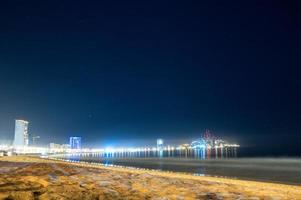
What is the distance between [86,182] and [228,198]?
523cm

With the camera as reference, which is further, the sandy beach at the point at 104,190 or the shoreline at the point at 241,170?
the shoreline at the point at 241,170

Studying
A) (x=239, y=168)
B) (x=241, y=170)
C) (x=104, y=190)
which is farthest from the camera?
(x=239, y=168)

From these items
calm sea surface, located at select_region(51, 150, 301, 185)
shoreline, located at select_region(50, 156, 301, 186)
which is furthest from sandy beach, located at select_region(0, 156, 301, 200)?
calm sea surface, located at select_region(51, 150, 301, 185)

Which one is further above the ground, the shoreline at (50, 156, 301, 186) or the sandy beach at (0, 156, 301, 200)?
Result: the sandy beach at (0, 156, 301, 200)

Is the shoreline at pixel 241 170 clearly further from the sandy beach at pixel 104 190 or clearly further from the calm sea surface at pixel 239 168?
the sandy beach at pixel 104 190

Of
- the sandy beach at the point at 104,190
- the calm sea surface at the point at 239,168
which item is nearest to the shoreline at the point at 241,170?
the calm sea surface at the point at 239,168

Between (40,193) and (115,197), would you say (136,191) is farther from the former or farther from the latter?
(40,193)

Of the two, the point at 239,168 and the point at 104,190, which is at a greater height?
the point at 104,190

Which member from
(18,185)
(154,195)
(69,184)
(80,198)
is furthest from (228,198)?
(18,185)

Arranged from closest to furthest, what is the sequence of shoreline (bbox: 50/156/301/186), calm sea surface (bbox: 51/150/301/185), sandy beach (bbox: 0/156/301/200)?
sandy beach (bbox: 0/156/301/200) → shoreline (bbox: 50/156/301/186) → calm sea surface (bbox: 51/150/301/185)

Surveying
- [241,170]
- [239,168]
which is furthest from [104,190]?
[239,168]

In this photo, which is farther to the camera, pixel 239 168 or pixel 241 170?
pixel 239 168

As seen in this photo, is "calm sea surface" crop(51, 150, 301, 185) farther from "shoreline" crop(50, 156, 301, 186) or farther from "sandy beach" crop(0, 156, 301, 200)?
"sandy beach" crop(0, 156, 301, 200)

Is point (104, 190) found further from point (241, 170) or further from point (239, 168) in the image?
point (239, 168)
